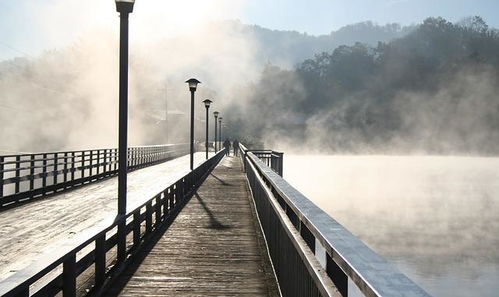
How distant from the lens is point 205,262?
902 centimetres

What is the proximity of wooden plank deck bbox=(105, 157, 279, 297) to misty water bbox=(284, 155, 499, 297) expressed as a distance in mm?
14136

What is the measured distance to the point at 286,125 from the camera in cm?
18938

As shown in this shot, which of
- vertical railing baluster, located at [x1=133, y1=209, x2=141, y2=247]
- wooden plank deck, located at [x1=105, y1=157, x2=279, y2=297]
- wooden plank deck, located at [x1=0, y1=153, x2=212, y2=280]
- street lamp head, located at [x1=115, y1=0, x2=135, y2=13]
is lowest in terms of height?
wooden plank deck, located at [x1=0, y1=153, x2=212, y2=280]

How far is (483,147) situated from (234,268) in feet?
586

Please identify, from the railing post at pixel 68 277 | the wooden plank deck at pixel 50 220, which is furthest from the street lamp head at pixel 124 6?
the railing post at pixel 68 277

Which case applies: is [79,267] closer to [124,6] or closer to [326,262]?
[326,262]

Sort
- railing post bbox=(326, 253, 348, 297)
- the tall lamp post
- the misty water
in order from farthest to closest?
1. the misty water
2. the tall lamp post
3. railing post bbox=(326, 253, 348, 297)

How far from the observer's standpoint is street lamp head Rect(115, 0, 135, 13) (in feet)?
31.7

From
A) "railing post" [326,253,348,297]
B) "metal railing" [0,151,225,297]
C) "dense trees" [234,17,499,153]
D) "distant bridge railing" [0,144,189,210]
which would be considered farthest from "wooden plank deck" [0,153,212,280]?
"dense trees" [234,17,499,153]

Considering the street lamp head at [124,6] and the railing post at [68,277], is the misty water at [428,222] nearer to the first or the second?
the street lamp head at [124,6]

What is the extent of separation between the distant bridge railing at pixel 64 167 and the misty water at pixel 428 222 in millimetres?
14543

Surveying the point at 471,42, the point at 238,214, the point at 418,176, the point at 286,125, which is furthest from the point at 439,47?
the point at 238,214

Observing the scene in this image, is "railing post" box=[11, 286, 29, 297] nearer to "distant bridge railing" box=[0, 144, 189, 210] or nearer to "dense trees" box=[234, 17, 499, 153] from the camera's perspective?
"distant bridge railing" box=[0, 144, 189, 210]

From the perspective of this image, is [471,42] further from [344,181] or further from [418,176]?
[344,181]
